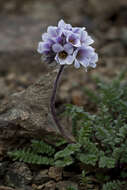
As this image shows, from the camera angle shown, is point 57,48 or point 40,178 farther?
point 40,178

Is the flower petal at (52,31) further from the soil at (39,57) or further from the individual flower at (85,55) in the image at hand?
the soil at (39,57)

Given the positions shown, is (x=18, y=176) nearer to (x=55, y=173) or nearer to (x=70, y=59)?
(x=55, y=173)

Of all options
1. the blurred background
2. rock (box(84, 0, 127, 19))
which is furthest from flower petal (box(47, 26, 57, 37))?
rock (box(84, 0, 127, 19))

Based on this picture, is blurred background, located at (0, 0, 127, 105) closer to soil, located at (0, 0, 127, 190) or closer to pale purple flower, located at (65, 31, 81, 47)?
soil, located at (0, 0, 127, 190)

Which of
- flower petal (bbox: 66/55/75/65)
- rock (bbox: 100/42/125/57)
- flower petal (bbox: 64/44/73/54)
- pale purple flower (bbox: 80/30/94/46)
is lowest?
flower petal (bbox: 66/55/75/65)

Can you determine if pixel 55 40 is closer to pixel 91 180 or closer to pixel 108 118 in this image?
pixel 108 118

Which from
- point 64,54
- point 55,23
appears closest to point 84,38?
point 64,54
